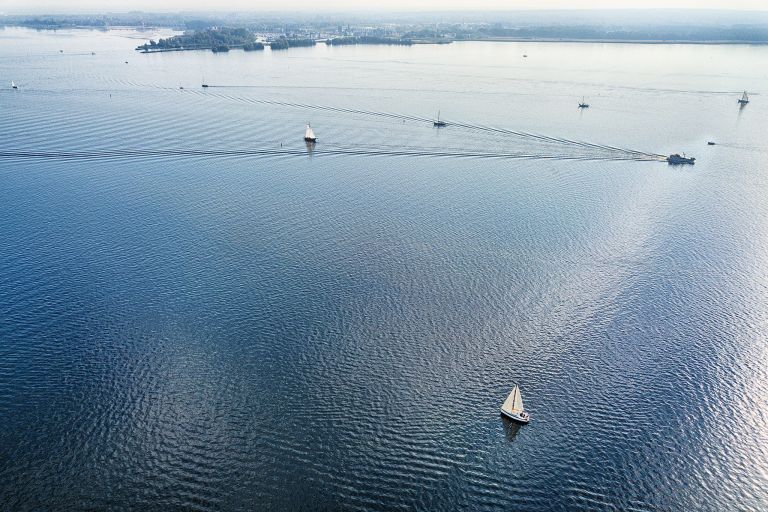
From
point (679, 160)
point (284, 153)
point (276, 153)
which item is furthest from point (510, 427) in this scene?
point (679, 160)

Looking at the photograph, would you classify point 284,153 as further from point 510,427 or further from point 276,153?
point 510,427

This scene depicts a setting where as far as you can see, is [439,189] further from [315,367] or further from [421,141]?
[315,367]

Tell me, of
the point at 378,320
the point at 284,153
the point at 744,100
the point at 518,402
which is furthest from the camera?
the point at 744,100

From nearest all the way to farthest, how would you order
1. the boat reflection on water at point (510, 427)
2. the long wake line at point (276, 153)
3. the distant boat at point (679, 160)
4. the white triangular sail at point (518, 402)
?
1. the boat reflection on water at point (510, 427)
2. the white triangular sail at point (518, 402)
3. the long wake line at point (276, 153)
4. the distant boat at point (679, 160)

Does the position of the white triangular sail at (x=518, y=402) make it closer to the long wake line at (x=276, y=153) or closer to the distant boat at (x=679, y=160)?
the long wake line at (x=276, y=153)

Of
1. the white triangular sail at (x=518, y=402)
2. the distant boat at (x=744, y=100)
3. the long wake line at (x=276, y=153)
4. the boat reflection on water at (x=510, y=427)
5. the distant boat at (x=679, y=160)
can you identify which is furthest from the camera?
the distant boat at (x=744, y=100)

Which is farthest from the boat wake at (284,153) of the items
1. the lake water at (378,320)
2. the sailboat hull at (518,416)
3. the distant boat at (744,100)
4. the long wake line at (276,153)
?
the distant boat at (744,100)

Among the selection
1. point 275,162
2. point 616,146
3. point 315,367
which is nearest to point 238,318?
point 315,367

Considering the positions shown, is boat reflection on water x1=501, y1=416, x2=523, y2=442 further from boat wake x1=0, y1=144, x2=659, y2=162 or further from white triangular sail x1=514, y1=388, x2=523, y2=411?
boat wake x1=0, y1=144, x2=659, y2=162
